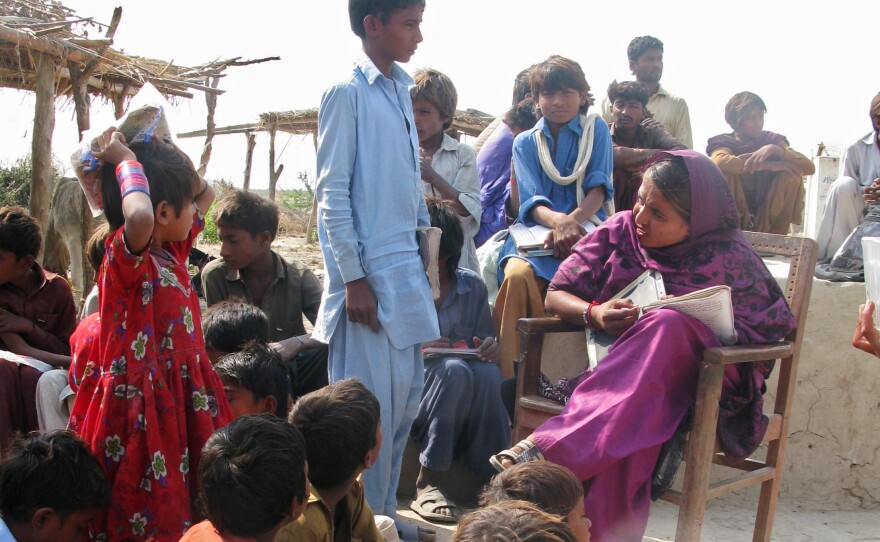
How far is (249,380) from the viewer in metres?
2.94

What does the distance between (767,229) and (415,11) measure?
4.06 m

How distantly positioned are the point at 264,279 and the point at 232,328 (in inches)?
30.0

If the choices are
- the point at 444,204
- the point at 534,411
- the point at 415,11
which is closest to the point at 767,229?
the point at 444,204

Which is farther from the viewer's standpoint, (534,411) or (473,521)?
(534,411)

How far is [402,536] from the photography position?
3.29 m

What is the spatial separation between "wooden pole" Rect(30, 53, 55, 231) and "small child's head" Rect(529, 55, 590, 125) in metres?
5.03

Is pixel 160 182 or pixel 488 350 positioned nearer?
pixel 160 182

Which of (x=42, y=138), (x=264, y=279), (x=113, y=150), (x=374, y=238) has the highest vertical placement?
(x=113, y=150)

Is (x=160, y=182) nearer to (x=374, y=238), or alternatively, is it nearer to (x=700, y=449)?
(x=374, y=238)

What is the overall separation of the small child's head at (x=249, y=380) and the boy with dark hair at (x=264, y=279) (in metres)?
0.79

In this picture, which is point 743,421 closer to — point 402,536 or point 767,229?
point 402,536

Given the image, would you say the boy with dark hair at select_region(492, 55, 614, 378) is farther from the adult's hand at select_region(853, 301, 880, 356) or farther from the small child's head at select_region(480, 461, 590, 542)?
the small child's head at select_region(480, 461, 590, 542)

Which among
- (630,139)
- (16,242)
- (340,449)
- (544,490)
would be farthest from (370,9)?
(630,139)

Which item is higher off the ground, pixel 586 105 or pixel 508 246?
pixel 586 105
